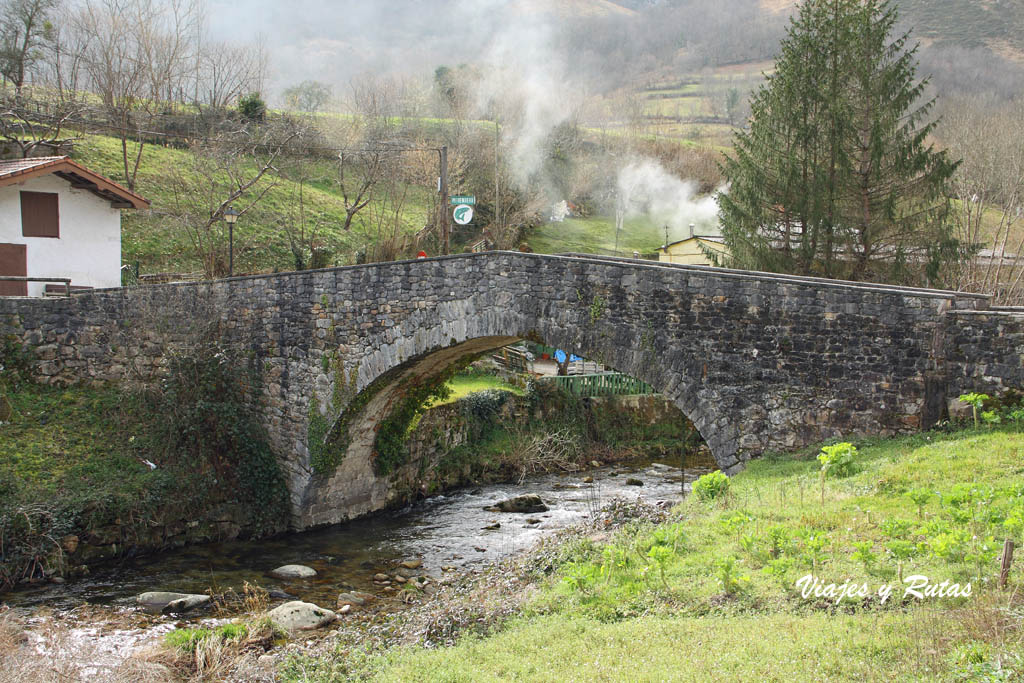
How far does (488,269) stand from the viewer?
13.6 m

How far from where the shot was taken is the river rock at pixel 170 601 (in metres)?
11.8

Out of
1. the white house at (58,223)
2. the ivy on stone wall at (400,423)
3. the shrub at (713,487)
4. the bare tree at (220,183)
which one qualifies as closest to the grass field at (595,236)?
the bare tree at (220,183)

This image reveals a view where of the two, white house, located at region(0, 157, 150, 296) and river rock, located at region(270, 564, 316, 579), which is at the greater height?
white house, located at region(0, 157, 150, 296)

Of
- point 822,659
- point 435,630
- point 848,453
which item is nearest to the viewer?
point 822,659

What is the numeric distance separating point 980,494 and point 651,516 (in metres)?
3.87

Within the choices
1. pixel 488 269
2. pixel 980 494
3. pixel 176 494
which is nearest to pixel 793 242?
pixel 488 269

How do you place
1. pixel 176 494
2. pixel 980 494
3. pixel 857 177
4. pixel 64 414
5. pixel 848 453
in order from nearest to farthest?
pixel 980 494
pixel 848 453
pixel 176 494
pixel 64 414
pixel 857 177

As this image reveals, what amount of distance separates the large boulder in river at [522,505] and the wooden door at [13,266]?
40.1 feet

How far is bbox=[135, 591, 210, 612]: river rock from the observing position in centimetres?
1177

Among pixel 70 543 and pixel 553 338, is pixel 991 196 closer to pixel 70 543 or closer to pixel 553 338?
pixel 553 338

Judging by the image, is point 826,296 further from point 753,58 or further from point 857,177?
point 753,58

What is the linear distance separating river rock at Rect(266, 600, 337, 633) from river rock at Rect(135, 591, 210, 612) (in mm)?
1350

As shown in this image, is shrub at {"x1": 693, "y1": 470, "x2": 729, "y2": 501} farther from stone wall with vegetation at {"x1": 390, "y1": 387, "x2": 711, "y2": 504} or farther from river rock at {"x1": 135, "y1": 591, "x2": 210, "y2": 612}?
stone wall with vegetation at {"x1": 390, "y1": 387, "x2": 711, "y2": 504}

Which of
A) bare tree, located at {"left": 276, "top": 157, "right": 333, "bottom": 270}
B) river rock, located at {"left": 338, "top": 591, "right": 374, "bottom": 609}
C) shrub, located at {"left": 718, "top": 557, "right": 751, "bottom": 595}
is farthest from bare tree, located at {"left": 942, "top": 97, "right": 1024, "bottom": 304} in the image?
bare tree, located at {"left": 276, "top": 157, "right": 333, "bottom": 270}
